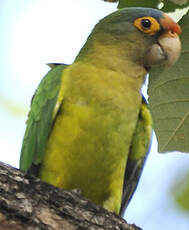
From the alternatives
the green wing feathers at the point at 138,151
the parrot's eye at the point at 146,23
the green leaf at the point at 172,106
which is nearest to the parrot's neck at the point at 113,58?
the parrot's eye at the point at 146,23

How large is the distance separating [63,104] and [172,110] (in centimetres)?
93

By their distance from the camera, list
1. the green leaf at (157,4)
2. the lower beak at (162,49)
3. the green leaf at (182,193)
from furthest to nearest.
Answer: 1. the green leaf at (182,193)
2. the lower beak at (162,49)
3. the green leaf at (157,4)

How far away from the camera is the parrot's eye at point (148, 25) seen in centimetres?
470

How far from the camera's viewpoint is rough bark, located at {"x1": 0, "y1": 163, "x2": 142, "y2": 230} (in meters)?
2.77

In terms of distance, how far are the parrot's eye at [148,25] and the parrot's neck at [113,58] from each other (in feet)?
0.71

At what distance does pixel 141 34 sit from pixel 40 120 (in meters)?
1.27

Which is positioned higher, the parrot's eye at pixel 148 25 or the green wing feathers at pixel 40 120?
the parrot's eye at pixel 148 25

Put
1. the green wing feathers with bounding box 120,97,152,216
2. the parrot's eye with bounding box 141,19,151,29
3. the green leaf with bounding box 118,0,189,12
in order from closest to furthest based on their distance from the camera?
the green leaf with bounding box 118,0,189,12, the green wing feathers with bounding box 120,97,152,216, the parrot's eye with bounding box 141,19,151,29

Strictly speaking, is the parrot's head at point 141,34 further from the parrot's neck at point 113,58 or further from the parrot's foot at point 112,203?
the parrot's foot at point 112,203

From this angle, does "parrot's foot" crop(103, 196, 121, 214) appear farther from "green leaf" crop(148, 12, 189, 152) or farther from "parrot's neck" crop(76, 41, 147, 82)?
"parrot's neck" crop(76, 41, 147, 82)

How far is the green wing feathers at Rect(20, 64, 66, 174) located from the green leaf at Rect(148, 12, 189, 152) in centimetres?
87

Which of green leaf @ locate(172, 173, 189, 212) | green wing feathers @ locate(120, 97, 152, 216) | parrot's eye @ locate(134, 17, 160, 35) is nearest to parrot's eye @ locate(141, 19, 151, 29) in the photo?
parrot's eye @ locate(134, 17, 160, 35)

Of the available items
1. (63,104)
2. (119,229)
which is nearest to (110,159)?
(63,104)

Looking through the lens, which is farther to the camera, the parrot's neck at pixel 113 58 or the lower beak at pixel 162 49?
the parrot's neck at pixel 113 58
